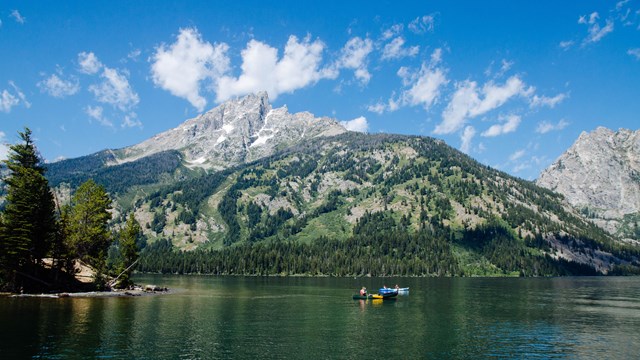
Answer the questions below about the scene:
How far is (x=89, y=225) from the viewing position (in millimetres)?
133500

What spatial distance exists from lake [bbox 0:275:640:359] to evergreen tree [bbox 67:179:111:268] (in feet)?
68.9

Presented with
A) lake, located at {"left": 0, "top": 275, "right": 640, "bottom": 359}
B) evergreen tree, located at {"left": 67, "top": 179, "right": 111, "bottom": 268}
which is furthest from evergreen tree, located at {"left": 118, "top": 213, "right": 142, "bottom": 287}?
lake, located at {"left": 0, "top": 275, "right": 640, "bottom": 359}

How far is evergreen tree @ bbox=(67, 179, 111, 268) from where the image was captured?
128m

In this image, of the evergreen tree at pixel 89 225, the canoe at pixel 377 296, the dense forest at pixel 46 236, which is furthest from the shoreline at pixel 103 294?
the canoe at pixel 377 296

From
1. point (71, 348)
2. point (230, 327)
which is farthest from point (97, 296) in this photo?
point (71, 348)

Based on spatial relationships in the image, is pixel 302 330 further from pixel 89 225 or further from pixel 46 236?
pixel 89 225

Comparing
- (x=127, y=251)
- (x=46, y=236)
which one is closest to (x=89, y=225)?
(x=127, y=251)

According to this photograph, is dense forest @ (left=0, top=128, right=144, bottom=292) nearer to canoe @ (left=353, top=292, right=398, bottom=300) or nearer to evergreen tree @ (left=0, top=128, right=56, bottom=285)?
evergreen tree @ (left=0, top=128, right=56, bottom=285)

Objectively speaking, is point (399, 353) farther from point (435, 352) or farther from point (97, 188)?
point (97, 188)

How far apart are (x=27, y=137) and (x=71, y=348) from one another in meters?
87.2

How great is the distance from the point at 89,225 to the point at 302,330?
282ft

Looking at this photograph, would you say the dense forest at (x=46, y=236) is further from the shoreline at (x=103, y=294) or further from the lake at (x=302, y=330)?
the lake at (x=302, y=330)

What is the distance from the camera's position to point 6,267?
110 metres

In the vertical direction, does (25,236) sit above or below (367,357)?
above
